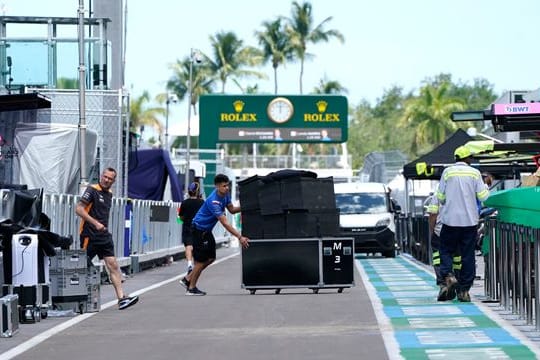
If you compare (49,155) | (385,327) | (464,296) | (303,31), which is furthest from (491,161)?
(303,31)

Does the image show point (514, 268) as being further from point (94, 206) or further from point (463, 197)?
point (94, 206)

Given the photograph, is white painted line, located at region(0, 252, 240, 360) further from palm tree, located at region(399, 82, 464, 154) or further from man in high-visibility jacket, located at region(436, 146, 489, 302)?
palm tree, located at region(399, 82, 464, 154)

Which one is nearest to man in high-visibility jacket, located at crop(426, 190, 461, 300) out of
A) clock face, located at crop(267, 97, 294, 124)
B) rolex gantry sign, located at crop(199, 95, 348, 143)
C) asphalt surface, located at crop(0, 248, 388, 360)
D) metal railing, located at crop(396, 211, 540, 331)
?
metal railing, located at crop(396, 211, 540, 331)

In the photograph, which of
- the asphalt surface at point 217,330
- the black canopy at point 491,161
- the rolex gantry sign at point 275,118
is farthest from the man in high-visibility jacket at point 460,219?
the rolex gantry sign at point 275,118

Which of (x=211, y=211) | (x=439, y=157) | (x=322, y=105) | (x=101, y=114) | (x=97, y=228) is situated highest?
(x=322, y=105)

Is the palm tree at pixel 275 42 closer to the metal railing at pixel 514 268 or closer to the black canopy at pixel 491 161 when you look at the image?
the black canopy at pixel 491 161

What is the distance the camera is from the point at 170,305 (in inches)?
763

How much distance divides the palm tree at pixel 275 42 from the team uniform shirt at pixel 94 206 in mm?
93707

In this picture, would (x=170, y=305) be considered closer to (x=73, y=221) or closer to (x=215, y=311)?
(x=215, y=311)

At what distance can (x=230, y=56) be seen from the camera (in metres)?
121

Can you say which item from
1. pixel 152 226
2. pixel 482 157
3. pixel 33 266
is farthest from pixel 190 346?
pixel 152 226

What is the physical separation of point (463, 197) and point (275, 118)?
42.5 meters

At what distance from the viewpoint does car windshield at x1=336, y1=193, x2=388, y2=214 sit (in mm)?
40312

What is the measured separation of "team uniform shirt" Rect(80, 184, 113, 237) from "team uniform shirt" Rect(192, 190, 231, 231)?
94.7 inches
